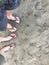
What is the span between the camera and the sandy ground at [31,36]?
189cm

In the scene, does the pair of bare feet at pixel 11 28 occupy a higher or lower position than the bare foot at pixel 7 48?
higher

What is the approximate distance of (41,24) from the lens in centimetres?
210

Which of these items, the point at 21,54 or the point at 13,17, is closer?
the point at 21,54

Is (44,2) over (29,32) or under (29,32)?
over

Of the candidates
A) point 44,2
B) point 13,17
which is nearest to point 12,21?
point 13,17

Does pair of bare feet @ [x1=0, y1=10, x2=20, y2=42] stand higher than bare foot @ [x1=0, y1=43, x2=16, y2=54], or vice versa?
pair of bare feet @ [x1=0, y1=10, x2=20, y2=42]

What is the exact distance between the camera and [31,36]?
2010 mm

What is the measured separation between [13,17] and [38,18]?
0.20 metres

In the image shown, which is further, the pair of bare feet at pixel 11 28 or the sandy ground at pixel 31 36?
the pair of bare feet at pixel 11 28

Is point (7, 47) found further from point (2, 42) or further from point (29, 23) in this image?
point (29, 23)

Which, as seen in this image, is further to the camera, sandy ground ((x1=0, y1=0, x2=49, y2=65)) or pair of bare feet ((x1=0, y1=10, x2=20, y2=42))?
pair of bare feet ((x1=0, y1=10, x2=20, y2=42))

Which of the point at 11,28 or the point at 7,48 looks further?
the point at 11,28

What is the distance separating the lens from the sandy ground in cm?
189

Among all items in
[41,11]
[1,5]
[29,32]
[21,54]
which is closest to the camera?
[1,5]
